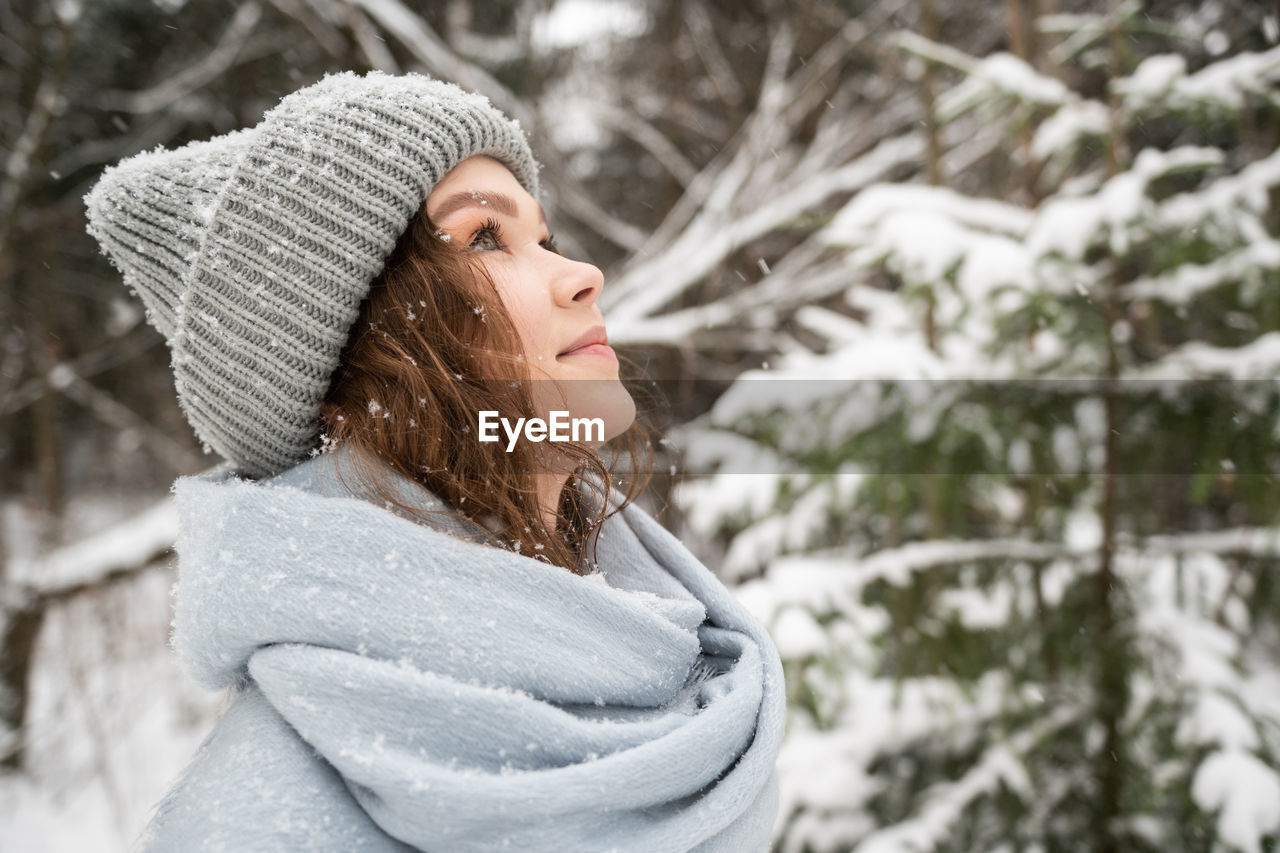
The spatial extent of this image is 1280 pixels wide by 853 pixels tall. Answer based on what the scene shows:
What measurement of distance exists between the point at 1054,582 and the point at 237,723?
98.4 inches

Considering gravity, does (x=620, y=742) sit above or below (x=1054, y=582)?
above

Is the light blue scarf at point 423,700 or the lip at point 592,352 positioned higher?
the lip at point 592,352

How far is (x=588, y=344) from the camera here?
1.07 metres

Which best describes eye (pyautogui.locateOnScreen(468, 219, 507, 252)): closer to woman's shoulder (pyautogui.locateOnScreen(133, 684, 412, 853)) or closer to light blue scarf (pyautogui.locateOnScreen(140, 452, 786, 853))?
light blue scarf (pyautogui.locateOnScreen(140, 452, 786, 853))

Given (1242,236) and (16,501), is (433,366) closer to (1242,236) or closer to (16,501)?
(1242,236)

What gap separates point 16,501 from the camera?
7.83m

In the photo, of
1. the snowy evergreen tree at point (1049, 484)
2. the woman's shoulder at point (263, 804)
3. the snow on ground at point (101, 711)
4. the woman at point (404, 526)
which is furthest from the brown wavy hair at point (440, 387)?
the snow on ground at point (101, 711)

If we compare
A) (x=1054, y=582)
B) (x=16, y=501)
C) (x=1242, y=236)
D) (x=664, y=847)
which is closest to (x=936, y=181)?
(x=1242, y=236)

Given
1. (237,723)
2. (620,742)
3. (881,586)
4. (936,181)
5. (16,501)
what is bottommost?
(16,501)

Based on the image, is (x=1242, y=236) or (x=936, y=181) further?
(x=936, y=181)

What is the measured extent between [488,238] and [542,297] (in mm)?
129

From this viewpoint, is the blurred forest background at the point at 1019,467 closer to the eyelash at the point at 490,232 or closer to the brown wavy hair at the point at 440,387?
the brown wavy hair at the point at 440,387

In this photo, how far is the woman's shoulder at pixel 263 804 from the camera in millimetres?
768

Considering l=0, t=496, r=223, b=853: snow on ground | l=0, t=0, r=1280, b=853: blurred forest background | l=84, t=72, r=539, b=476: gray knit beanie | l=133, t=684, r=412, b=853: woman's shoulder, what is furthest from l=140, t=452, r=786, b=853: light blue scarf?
l=0, t=496, r=223, b=853: snow on ground
